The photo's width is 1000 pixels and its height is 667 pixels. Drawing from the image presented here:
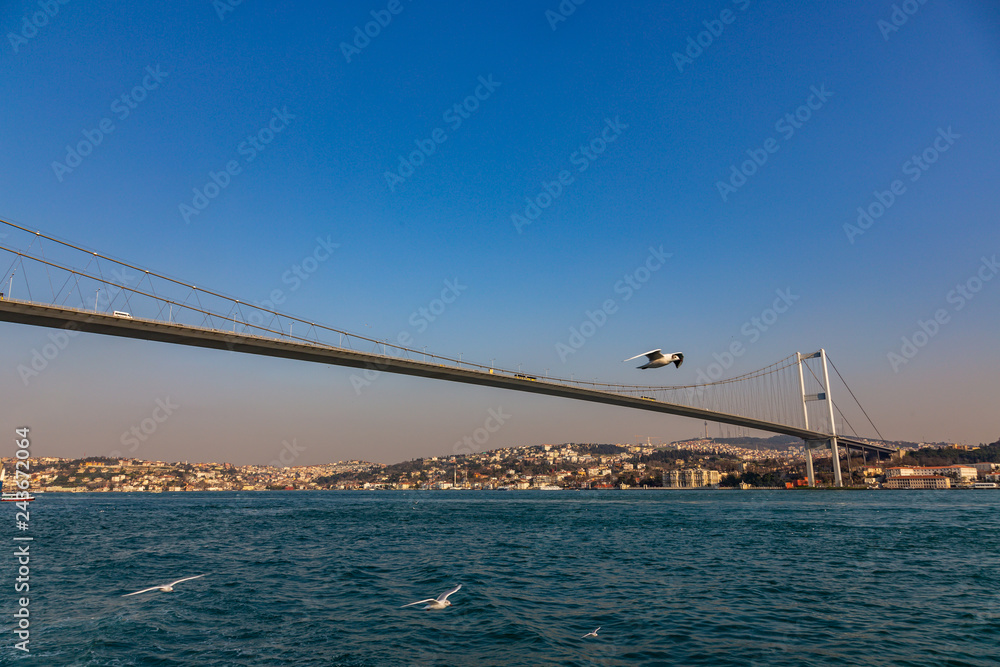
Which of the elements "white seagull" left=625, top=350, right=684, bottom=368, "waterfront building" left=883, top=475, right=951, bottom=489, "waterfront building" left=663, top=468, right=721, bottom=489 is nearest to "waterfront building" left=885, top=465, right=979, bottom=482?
"waterfront building" left=883, top=475, right=951, bottom=489

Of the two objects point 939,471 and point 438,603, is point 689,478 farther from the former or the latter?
point 438,603

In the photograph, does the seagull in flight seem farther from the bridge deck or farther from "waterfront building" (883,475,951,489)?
"waterfront building" (883,475,951,489)

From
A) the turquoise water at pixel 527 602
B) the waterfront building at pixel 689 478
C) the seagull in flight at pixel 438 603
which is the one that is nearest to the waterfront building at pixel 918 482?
the waterfront building at pixel 689 478

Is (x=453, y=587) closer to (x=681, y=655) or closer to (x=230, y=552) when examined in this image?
(x=681, y=655)

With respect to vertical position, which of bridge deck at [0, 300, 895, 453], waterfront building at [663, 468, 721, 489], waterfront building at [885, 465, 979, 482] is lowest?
waterfront building at [663, 468, 721, 489]

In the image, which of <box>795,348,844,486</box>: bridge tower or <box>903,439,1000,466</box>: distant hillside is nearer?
<box>795,348,844,486</box>: bridge tower

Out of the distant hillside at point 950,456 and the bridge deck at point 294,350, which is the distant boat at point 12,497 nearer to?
the bridge deck at point 294,350
